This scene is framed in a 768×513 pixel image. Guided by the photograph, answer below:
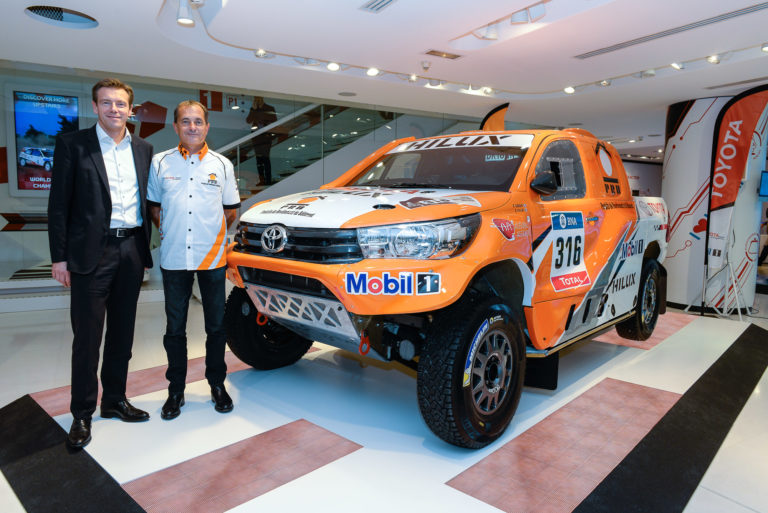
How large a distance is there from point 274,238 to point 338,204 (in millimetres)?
378

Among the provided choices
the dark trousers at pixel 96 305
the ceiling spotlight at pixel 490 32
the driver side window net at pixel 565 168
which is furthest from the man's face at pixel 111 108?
the ceiling spotlight at pixel 490 32

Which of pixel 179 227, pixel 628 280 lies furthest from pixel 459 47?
pixel 179 227

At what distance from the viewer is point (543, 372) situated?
10.8 ft

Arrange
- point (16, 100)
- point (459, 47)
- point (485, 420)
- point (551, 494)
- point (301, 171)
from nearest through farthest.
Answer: point (551, 494), point (485, 420), point (459, 47), point (16, 100), point (301, 171)

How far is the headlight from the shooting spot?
2.37 meters

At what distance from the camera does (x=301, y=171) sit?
29.9 ft

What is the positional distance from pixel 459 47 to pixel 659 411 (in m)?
3.87

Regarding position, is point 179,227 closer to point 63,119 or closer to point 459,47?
point 459,47

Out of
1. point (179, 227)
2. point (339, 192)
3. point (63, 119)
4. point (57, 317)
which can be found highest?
point (63, 119)

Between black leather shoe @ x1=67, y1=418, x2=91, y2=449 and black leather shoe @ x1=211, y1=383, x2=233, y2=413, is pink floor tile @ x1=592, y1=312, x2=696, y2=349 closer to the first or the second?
black leather shoe @ x1=211, y1=383, x2=233, y2=413

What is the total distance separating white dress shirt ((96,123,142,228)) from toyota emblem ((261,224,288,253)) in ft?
2.37

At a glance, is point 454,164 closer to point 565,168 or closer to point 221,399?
point 565,168

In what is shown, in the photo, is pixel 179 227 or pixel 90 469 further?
pixel 179 227

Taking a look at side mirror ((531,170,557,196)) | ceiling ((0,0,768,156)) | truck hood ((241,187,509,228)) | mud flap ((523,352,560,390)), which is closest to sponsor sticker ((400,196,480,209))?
truck hood ((241,187,509,228))
